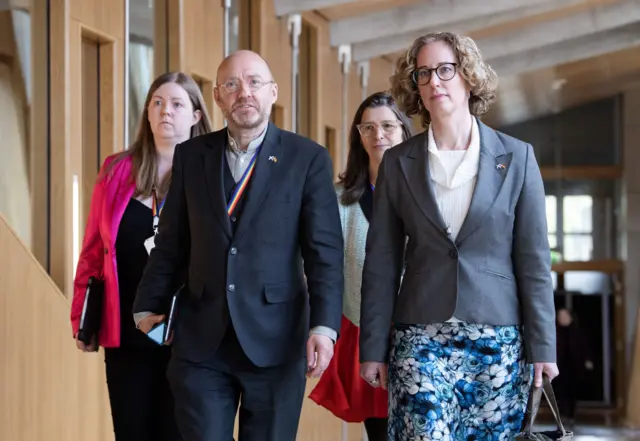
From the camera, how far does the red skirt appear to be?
488 cm

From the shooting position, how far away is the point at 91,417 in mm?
6590

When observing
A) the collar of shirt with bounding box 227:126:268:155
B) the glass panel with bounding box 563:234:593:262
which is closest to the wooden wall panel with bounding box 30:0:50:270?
the collar of shirt with bounding box 227:126:268:155

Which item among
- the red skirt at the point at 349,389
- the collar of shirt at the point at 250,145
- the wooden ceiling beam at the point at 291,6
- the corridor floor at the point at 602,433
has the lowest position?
the corridor floor at the point at 602,433

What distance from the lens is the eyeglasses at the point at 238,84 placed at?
4.03 meters

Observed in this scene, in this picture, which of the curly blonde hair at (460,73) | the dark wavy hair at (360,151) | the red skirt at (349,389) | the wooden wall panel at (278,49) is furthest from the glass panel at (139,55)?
the curly blonde hair at (460,73)

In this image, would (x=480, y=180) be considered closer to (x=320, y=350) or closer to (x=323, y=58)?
(x=320, y=350)

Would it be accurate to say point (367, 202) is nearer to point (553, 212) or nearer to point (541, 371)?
point (541, 371)

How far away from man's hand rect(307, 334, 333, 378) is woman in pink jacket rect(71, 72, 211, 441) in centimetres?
93

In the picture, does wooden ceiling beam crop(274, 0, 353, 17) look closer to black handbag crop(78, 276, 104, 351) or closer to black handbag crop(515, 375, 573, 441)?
black handbag crop(78, 276, 104, 351)

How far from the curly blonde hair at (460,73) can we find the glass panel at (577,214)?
19.4 meters

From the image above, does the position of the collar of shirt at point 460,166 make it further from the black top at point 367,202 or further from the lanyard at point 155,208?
the lanyard at point 155,208

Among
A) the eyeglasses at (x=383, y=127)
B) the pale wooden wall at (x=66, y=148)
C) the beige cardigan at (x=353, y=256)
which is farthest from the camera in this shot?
the pale wooden wall at (x=66, y=148)

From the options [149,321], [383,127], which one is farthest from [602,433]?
[149,321]

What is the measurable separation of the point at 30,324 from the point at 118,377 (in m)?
1.37
